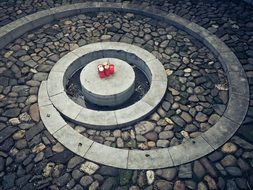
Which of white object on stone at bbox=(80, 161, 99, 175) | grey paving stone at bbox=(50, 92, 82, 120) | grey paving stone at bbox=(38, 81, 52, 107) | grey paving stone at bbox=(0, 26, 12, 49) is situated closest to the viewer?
white object on stone at bbox=(80, 161, 99, 175)

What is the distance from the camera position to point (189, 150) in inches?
296

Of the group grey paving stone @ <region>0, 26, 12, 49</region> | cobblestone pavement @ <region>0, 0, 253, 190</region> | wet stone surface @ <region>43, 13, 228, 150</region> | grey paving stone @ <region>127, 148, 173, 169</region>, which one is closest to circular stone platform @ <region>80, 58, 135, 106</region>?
wet stone surface @ <region>43, 13, 228, 150</region>

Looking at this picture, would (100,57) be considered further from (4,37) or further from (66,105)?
(4,37)

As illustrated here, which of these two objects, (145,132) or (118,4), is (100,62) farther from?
(118,4)

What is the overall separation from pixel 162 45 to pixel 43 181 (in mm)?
6890

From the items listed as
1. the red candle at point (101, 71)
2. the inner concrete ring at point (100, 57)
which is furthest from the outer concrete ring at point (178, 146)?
the red candle at point (101, 71)

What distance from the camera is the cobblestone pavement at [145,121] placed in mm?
7012

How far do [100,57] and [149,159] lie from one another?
502 cm

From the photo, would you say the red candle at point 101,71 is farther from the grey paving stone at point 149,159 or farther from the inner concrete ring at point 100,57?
the grey paving stone at point 149,159

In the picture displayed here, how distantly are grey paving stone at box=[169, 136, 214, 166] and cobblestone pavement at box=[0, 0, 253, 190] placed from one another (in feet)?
0.56

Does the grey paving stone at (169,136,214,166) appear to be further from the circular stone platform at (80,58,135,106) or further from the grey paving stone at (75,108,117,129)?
the circular stone platform at (80,58,135,106)

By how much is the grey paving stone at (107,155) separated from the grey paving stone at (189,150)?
138 cm

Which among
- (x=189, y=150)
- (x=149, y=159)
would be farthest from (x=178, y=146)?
(x=149, y=159)

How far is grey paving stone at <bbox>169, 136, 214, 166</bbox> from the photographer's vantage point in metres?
7.33
